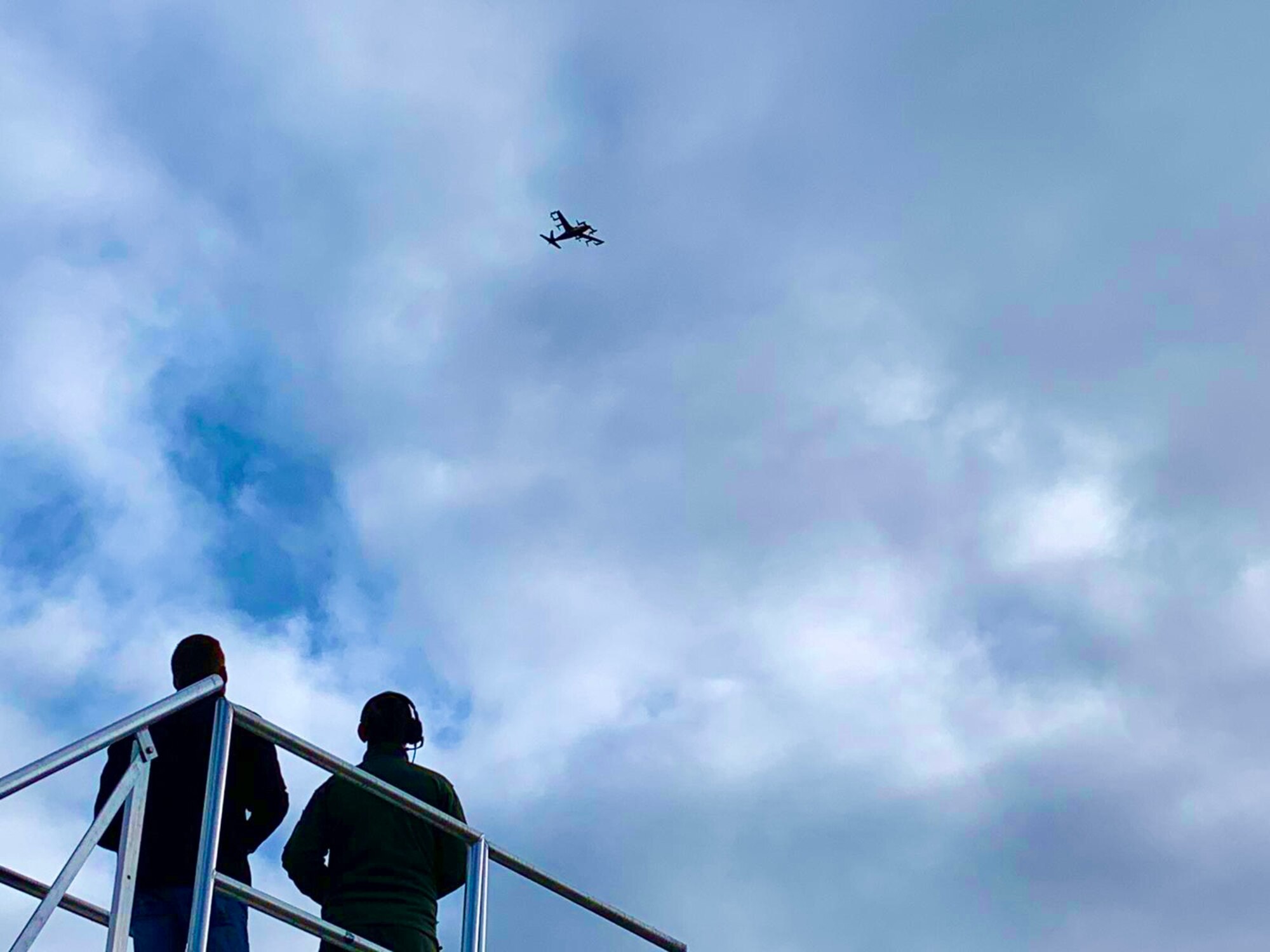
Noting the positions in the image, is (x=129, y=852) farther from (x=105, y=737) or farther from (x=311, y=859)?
(x=311, y=859)

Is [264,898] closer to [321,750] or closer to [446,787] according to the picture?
[321,750]

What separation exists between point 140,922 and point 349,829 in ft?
3.71

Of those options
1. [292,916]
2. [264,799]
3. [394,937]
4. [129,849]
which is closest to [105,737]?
[129,849]

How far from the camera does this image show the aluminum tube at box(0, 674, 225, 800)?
5.07 metres

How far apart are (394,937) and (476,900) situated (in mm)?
384

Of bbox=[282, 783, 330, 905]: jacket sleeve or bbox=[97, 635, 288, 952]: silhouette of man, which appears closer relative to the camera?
bbox=[97, 635, 288, 952]: silhouette of man

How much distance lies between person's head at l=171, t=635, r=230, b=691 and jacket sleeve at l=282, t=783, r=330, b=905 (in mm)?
853

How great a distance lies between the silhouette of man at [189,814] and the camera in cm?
649

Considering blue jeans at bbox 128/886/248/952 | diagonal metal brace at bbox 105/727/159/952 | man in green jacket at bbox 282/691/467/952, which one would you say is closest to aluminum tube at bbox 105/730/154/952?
diagonal metal brace at bbox 105/727/159/952

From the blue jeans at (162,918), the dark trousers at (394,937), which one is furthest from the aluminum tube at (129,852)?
the dark trousers at (394,937)

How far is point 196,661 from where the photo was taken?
7109 millimetres

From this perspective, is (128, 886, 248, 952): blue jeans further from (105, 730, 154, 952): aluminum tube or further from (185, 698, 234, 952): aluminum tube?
(105, 730, 154, 952): aluminum tube

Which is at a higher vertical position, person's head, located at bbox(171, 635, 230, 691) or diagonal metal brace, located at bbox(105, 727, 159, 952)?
person's head, located at bbox(171, 635, 230, 691)

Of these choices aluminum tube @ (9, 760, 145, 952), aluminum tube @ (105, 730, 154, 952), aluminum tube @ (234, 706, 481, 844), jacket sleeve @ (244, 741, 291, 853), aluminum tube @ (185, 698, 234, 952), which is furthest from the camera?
jacket sleeve @ (244, 741, 291, 853)
